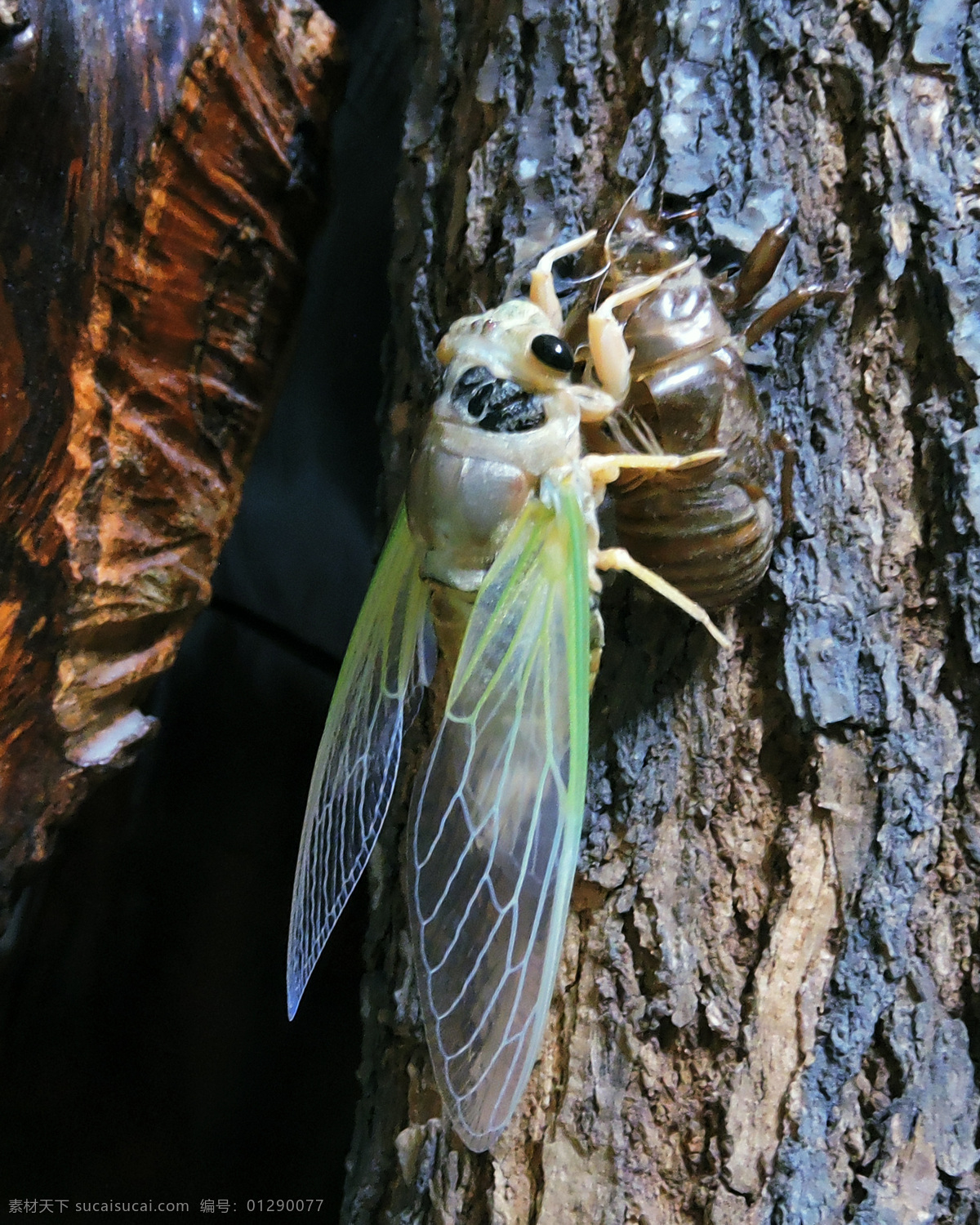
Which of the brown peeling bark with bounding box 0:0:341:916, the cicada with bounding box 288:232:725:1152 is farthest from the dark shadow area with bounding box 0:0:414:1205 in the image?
the cicada with bounding box 288:232:725:1152

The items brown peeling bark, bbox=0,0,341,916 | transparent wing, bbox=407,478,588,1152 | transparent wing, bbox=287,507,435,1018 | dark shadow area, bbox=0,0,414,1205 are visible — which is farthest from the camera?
dark shadow area, bbox=0,0,414,1205

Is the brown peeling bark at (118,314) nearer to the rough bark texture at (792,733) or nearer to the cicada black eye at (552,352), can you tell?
the rough bark texture at (792,733)

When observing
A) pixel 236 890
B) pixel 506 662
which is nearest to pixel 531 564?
pixel 506 662

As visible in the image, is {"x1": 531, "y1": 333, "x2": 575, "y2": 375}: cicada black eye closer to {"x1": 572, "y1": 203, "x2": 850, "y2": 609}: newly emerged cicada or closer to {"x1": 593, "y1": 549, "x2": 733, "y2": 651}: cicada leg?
{"x1": 572, "y1": 203, "x2": 850, "y2": 609}: newly emerged cicada

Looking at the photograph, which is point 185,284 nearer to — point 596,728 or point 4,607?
point 4,607

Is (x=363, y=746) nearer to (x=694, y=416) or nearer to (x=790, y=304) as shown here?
(x=694, y=416)

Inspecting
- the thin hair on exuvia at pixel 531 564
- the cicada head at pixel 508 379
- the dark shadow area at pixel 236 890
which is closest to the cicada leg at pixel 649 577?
the thin hair on exuvia at pixel 531 564
